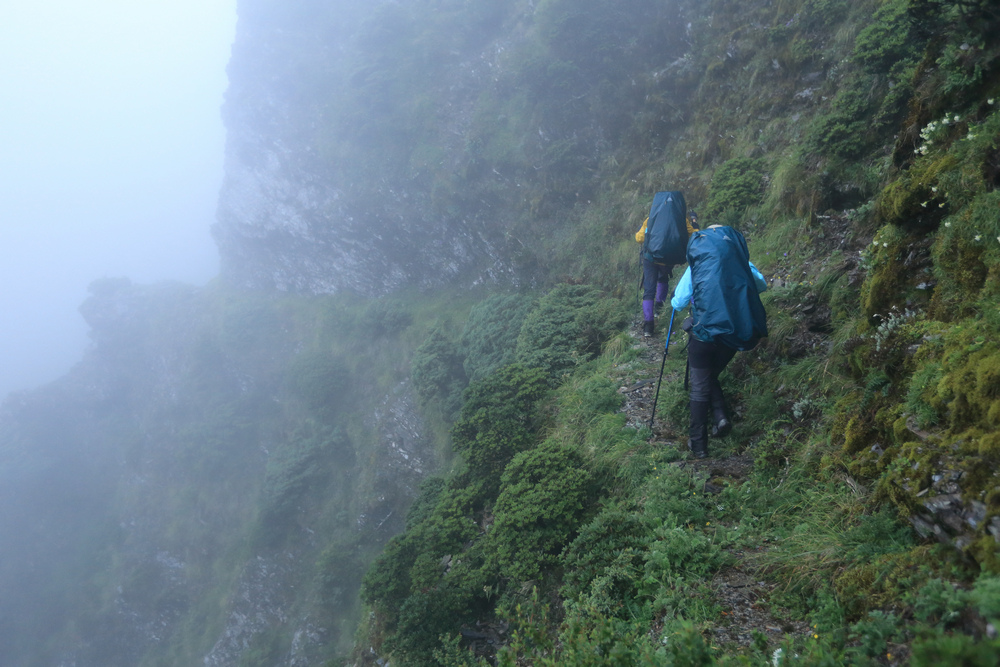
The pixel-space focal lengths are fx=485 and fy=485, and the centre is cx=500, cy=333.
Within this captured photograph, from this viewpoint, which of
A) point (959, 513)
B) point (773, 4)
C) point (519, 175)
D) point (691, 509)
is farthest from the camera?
point (519, 175)

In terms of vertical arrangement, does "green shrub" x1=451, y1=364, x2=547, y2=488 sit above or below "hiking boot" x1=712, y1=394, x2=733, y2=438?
above

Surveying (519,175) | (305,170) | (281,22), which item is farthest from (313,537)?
(281,22)

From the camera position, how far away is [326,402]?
947 inches

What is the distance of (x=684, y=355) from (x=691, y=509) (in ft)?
10.00

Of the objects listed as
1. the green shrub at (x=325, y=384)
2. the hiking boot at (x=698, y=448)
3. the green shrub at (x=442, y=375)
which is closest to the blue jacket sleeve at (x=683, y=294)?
the hiking boot at (x=698, y=448)

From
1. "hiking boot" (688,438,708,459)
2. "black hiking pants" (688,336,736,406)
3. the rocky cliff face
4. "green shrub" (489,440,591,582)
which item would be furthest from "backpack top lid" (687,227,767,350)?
the rocky cliff face

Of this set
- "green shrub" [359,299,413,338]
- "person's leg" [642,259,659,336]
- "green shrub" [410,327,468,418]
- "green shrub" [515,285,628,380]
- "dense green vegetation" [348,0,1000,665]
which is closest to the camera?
"dense green vegetation" [348,0,1000,665]

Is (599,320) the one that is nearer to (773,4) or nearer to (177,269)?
(773,4)

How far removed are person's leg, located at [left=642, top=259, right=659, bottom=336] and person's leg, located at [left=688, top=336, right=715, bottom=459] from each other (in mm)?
3218

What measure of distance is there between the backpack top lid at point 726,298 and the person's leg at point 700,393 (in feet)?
0.79

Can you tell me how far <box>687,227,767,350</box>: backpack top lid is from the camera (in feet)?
14.6

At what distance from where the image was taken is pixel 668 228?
7.21m

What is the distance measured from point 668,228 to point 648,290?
1229 mm

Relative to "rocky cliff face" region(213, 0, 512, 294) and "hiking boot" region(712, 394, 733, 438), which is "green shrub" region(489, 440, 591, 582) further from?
"rocky cliff face" region(213, 0, 512, 294)
